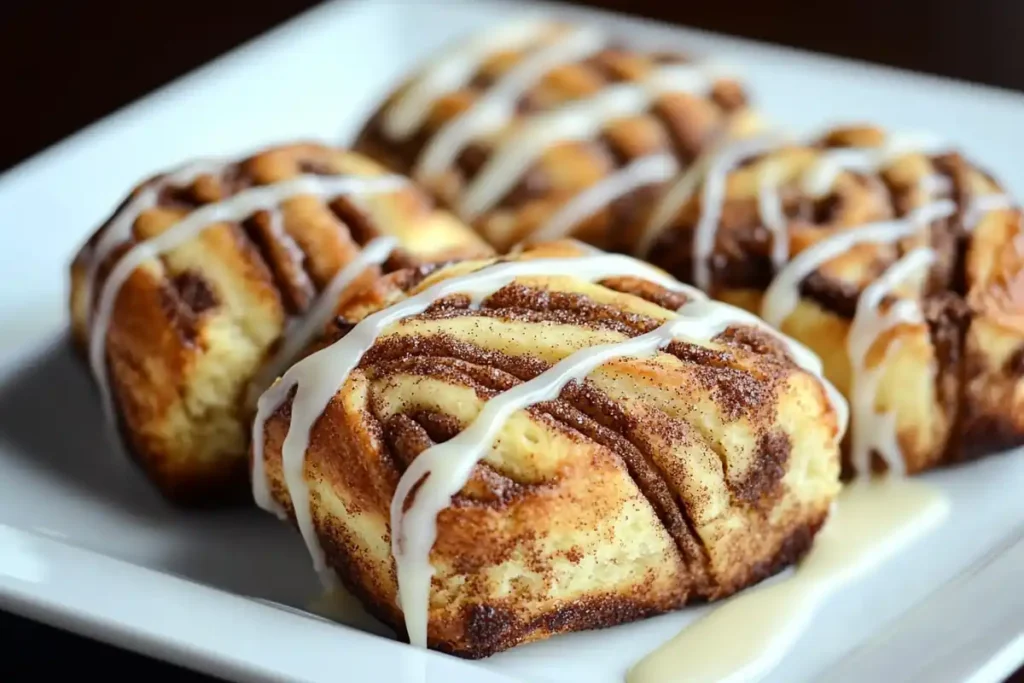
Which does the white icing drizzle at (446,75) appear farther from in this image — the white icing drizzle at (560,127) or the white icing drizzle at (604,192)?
the white icing drizzle at (604,192)

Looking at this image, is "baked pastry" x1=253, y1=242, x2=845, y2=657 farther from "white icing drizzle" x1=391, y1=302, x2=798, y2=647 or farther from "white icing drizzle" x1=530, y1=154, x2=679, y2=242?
"white icing drizzle" x1=530, y1=154, x2=679, y2=242

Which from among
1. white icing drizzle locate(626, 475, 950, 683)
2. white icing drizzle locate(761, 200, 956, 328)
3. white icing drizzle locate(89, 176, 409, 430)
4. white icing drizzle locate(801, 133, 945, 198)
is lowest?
white icing drizzle locate(626, 475, 950, 683)

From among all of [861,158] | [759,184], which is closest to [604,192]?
[759,184]

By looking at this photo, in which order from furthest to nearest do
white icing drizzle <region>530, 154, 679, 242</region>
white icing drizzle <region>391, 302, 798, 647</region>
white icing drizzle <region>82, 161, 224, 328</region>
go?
white icing drizzle <region>530, 154, 679, 242</region> → white icing drizzle <region>82, 161, 224, 328</region> → white icing drizzle <region>391, 302, 798, 647</region>

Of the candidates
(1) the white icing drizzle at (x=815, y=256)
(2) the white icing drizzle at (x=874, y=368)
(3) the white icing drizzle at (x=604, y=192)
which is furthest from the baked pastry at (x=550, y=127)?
(2) the white icing drizzle at (x=874, y=368)

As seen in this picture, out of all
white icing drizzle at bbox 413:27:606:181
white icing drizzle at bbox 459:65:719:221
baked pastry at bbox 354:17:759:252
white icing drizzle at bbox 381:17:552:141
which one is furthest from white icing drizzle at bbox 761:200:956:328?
white icing drizzle at bbox 381:17:552:141

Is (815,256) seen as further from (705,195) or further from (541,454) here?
(541,454)
